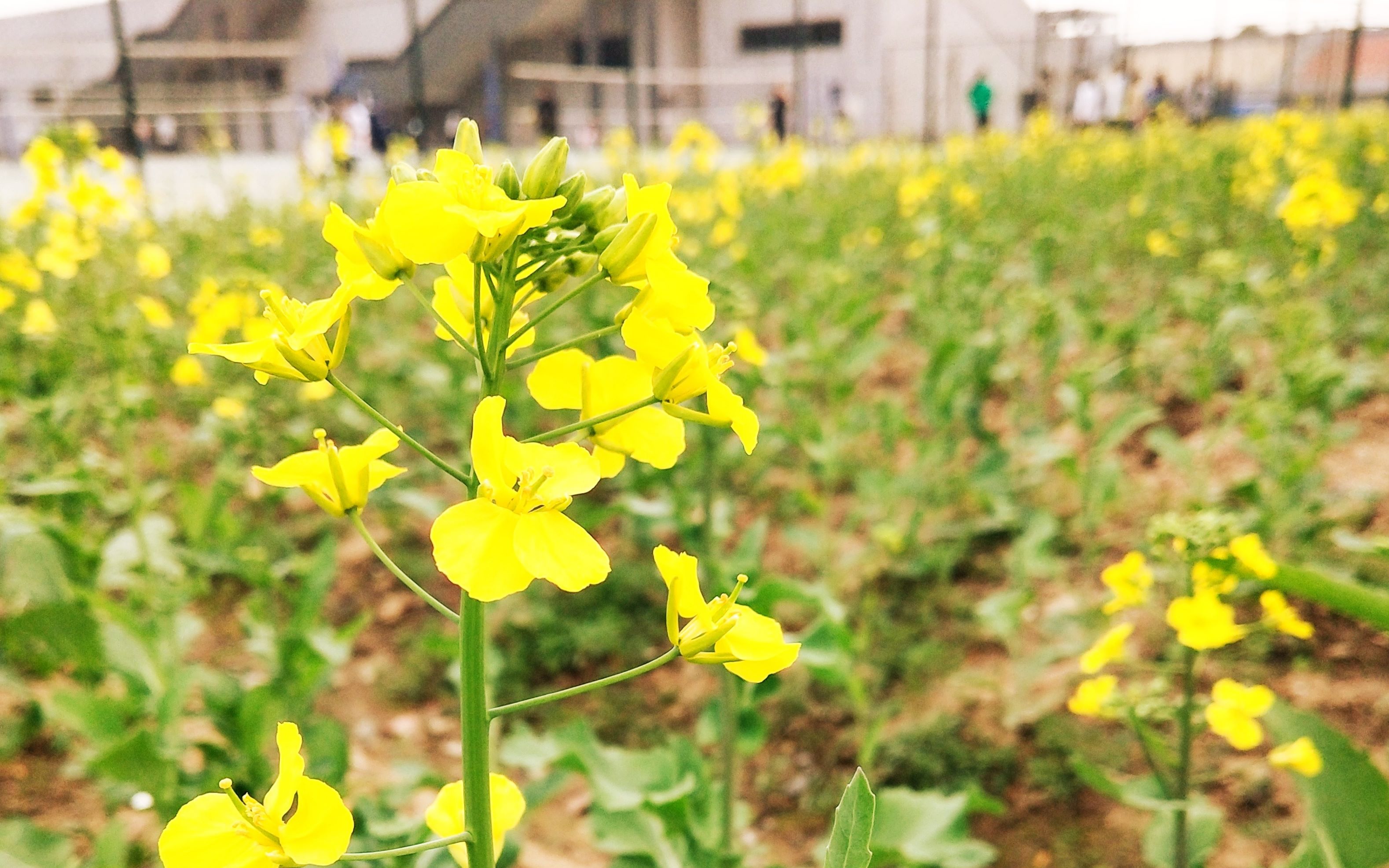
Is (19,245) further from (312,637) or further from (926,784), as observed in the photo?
(926,784)

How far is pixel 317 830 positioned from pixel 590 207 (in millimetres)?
563

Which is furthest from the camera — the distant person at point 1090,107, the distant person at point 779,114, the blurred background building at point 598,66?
the distant person at point 779,114

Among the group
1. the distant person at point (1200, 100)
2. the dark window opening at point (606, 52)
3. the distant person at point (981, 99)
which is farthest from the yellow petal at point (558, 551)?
the dark window opening at point (606, 52)

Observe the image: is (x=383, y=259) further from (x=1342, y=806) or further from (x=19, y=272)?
(x=19, y=272)

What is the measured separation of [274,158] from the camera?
49.3ft

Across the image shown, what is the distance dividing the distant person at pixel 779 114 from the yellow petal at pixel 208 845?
46.1 ft

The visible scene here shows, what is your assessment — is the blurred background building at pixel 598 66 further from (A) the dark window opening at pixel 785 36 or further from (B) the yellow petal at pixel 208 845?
(B) the yellow petal at pixel 208 845

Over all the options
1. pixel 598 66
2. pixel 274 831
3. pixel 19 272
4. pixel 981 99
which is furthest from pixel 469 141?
pixel 598 66

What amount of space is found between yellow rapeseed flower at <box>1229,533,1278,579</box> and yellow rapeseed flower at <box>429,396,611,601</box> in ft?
3.45

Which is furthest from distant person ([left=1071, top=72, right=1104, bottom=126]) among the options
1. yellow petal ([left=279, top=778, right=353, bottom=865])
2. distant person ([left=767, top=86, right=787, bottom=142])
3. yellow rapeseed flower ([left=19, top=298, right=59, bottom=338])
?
yellow petal ([left=279, top=778, right=353, bottom=865])

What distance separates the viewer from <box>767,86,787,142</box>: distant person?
14.6 m

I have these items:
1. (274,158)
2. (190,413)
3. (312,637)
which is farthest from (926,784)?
(274,158)

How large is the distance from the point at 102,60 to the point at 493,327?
1382cm

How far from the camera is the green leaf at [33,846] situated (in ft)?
4.74
